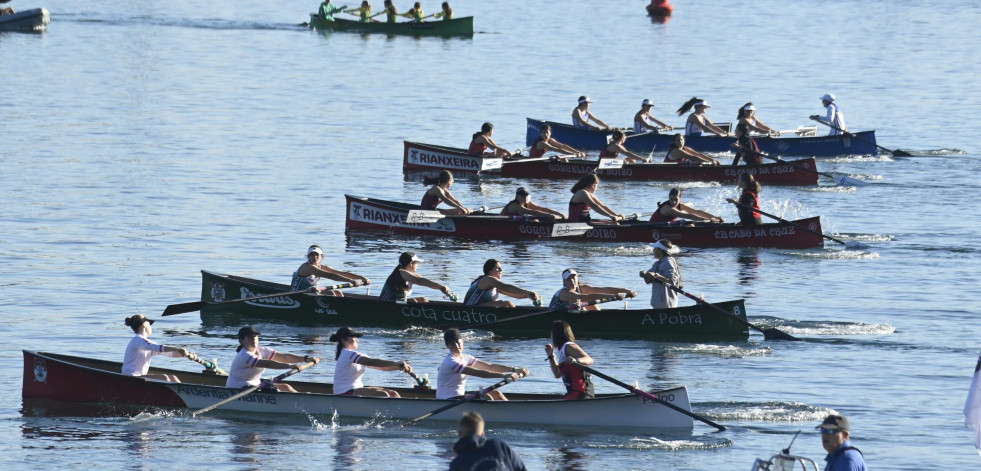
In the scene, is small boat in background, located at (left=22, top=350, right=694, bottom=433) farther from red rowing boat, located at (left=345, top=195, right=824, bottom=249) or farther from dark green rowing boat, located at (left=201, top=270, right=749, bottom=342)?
red rowing boat, located at (left=345, top=195, right=824, bottom=249)

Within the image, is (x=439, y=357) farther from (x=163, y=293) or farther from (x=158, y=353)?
(x=163, y=293)

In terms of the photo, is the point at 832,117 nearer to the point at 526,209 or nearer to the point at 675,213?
the point at 675,213

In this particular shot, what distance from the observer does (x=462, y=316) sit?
94.1 ft

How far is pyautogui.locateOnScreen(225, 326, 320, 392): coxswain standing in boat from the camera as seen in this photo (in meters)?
22.9

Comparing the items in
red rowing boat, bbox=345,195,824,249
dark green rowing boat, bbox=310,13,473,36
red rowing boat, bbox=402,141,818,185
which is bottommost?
red rowing boat, bbox=345,195,824,249

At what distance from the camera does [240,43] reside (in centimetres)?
9144

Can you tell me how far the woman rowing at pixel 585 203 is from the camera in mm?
36844

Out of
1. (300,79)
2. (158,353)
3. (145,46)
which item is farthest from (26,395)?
(145,46)

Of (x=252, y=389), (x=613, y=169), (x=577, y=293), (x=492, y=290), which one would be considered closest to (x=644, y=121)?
(x=613, y=169)

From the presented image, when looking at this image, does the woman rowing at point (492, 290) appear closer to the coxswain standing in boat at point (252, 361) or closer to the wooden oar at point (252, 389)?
the coxswain standing in boat at point (252, 361)

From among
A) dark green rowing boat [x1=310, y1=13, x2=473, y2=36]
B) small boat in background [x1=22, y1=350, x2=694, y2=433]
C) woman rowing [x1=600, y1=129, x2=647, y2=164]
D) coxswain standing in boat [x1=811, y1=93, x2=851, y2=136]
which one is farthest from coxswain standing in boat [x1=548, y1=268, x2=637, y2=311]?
dark green rowing boat [x1=310, y1=13, x2=473, y2=36]

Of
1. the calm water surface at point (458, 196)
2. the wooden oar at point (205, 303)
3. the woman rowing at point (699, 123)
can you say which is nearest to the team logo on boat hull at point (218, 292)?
the wooden oar at point (205, 303)

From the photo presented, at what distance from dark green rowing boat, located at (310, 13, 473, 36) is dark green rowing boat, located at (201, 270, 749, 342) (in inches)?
2225

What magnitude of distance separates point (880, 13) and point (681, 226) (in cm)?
7577
